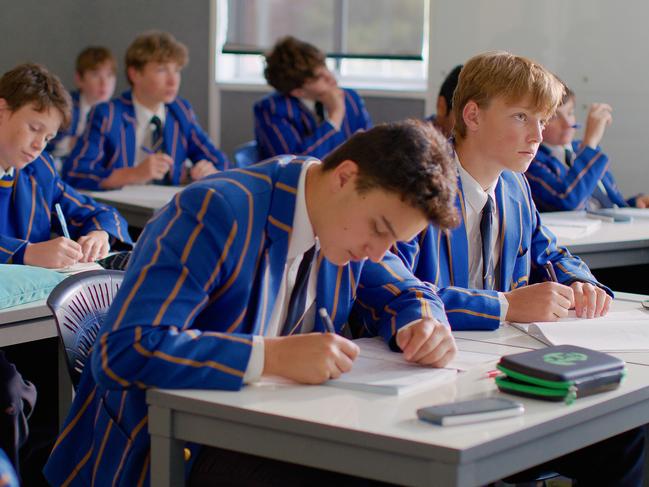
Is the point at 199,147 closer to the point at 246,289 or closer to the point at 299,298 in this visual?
the point at 299,298

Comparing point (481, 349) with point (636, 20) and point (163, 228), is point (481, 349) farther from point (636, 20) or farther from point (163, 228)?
point (636, 20)

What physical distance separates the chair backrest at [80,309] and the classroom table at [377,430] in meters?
0.46

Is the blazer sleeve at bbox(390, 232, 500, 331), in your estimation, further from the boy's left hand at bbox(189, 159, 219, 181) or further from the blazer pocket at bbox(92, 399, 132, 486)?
the boy's left hand at bbox(189, 159, 219, 181)

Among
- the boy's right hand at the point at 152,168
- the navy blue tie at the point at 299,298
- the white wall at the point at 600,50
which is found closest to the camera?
the navy blue tie at the point at 299,298

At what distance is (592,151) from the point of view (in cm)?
403

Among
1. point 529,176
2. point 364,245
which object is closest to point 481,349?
point 364,245

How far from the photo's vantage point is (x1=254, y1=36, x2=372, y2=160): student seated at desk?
5.18 meters

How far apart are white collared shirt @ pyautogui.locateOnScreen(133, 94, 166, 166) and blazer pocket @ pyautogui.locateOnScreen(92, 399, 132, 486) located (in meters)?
3.08

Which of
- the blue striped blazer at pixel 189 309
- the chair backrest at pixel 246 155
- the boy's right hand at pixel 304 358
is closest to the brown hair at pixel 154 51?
the chair backrest at pixel 246 155

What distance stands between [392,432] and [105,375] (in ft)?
1.51

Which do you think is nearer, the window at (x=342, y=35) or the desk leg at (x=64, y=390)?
the desk leg at (x=64, y=390)

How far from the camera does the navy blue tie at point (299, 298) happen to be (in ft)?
5.88

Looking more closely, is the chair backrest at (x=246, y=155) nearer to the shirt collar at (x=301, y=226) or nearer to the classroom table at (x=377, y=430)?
the shirt collar at (x=301, y=226)

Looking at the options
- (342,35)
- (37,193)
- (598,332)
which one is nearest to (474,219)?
(598,332)
